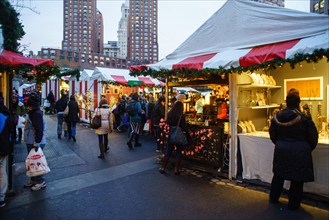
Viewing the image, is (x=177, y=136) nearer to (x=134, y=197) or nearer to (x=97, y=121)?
(x=134, y=197)

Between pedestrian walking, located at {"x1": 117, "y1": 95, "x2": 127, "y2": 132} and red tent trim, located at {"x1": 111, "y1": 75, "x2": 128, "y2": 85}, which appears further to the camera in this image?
red tent trim, located at {"x1": 111, "y1": 75, "x2": 128, "y2": 85}

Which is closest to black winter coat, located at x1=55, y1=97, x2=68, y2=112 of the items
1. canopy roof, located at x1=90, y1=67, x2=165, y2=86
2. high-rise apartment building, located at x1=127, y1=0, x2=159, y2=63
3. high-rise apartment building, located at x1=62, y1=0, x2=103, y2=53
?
canopy roof, located at x1=90, y1=67, x2=165, y2=86

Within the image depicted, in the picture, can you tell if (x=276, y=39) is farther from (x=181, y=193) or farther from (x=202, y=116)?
(x=181, y=193)

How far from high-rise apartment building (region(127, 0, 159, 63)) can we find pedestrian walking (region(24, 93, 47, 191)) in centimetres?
13379

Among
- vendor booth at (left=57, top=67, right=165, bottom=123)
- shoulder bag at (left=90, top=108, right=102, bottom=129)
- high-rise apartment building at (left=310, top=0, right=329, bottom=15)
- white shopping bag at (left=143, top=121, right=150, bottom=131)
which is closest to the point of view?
shoulder bag at (left=90, top=108, right=102, bottom=129)

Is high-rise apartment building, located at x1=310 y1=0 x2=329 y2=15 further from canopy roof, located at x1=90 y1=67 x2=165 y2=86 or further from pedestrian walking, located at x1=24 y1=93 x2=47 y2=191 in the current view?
pedestrian walking, located at x1=24 y1=93 x2=47 y2=191

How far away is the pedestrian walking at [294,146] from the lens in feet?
12.4

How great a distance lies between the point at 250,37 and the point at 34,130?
5.06 meters

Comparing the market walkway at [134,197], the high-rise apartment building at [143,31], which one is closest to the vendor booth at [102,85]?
the market walkway at [134,197]

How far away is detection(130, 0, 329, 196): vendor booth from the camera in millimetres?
4316

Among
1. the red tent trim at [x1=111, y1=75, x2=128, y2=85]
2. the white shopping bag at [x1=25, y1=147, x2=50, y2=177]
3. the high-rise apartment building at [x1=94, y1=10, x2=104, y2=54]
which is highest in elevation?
the high-rise apartment building at [x1=94, y1=10, x2=104, y2=54]

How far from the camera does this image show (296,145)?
12.5 ft

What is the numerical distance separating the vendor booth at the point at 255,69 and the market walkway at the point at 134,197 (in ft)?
2.58

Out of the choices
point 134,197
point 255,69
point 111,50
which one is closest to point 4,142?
point 134,197
